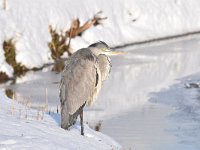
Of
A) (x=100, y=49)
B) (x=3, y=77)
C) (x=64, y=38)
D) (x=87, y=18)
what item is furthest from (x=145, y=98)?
(x=87, y=18)

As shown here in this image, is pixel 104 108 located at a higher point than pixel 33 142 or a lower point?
lower

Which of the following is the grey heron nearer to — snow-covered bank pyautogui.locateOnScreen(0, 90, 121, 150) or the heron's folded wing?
the heron's folded wing

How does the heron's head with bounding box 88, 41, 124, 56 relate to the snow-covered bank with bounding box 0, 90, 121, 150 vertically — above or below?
above

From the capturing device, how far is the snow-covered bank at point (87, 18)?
1812 centimetres

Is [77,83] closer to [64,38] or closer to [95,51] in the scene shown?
[95,51]

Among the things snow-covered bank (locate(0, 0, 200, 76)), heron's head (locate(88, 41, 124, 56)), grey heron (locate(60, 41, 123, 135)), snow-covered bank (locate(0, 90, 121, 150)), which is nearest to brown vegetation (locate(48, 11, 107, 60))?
snow-covered bank (locate(0, 0, 200, 76))

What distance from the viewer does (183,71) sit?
17984 millimetres

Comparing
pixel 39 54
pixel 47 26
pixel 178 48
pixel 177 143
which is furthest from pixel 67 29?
pixel 177 143

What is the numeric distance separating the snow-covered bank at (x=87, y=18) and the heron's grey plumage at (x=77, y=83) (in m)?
7.64

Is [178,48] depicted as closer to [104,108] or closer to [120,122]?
[104,108]

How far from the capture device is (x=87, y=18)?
22.1m

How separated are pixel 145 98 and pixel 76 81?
5.71m

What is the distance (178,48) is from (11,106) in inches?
520

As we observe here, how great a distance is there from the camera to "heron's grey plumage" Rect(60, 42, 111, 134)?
8.60 m
